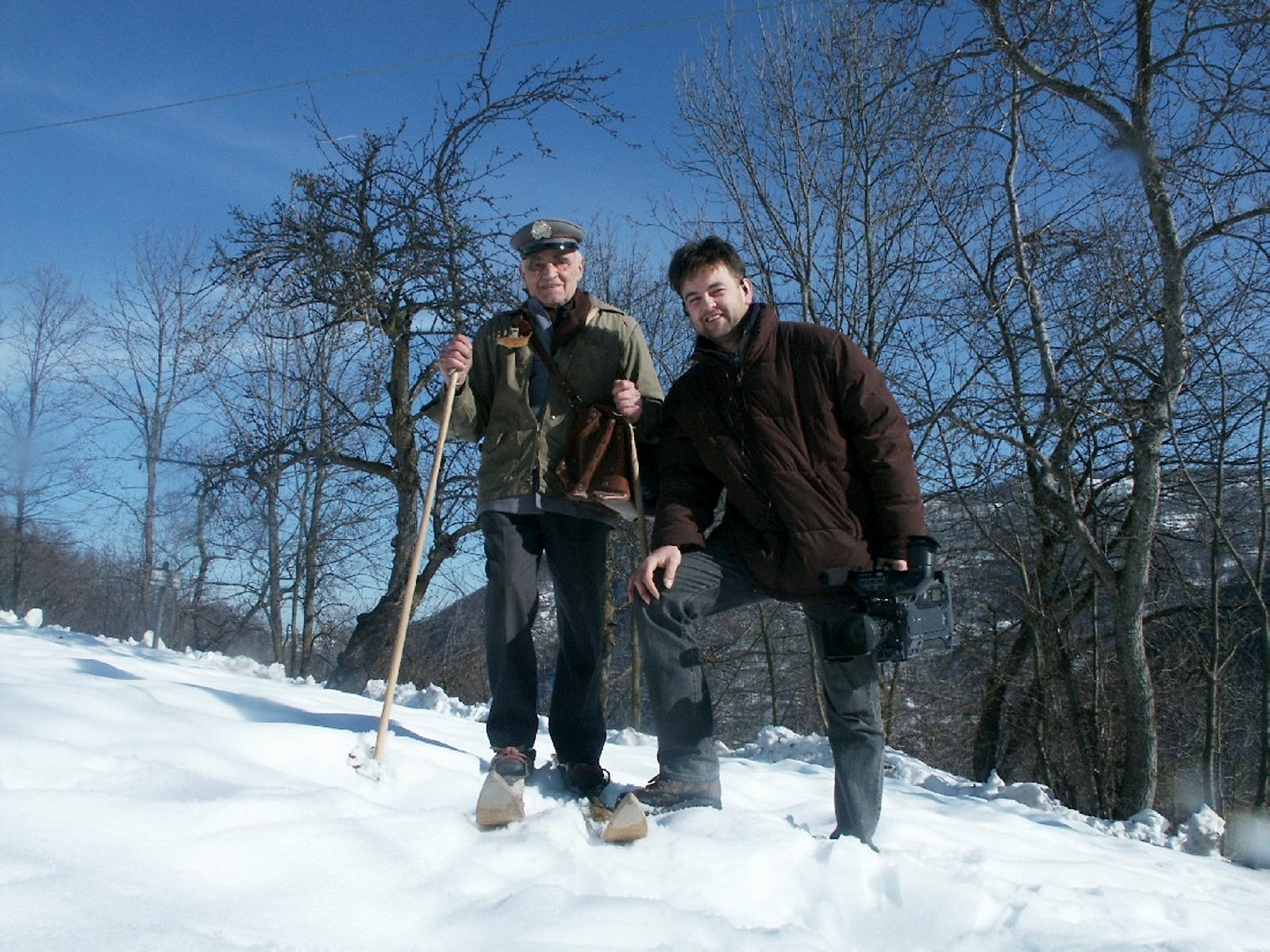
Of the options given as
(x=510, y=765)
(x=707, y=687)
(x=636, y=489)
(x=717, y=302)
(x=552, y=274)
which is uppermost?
(x=552, y=274)

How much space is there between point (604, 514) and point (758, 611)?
574 inches

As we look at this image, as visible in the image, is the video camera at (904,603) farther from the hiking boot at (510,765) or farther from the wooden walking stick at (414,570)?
the wooden walking stick at (414,570)

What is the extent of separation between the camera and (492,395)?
11.4 ft

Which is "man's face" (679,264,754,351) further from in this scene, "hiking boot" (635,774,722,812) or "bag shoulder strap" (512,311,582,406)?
"hiking boot" (635,774,722,812)

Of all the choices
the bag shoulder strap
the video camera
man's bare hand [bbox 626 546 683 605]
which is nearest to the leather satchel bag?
the bag shoulder strap

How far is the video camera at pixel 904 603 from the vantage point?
2.72 meters

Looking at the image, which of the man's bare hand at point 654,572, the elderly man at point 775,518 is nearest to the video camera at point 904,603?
the elderly man at point 775,518

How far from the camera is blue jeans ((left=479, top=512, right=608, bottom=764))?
10.4 ft

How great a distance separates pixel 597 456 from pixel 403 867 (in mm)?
1492

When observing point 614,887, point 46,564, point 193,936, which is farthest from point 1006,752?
point 46,564

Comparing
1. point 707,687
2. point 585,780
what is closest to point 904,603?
point 707,687

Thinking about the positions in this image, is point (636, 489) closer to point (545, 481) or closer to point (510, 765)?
point (545, 481)

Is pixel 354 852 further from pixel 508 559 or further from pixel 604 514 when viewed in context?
pixel 604 514

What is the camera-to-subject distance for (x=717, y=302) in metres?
3.06
